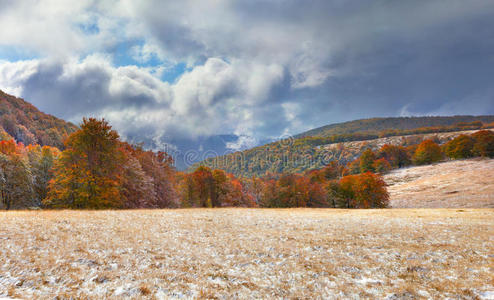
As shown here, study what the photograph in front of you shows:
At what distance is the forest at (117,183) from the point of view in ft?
104

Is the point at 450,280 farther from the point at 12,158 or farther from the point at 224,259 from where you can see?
the point at 12,158

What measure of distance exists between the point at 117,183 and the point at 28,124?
7401 inches

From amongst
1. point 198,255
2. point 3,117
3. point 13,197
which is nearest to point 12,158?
point 13,197

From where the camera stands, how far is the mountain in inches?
5453

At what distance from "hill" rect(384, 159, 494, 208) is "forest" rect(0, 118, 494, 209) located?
1071cm

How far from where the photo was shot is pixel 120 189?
35250 mm

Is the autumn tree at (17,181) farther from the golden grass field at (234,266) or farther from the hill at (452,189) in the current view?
the hill at (452,189)

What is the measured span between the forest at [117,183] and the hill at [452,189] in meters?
10.7

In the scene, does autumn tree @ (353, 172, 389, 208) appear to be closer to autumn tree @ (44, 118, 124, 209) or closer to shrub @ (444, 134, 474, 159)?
autumn tree @ (44, 118, 124, 209)

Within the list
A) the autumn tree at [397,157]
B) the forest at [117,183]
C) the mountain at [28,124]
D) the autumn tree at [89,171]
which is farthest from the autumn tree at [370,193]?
the mountain at [28,124]

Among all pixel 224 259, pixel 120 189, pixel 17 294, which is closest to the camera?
pixel 17 294

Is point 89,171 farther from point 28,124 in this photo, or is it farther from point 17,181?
point 28,124

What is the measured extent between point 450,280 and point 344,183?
70.8 meters

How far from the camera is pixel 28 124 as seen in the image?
6265 inches
